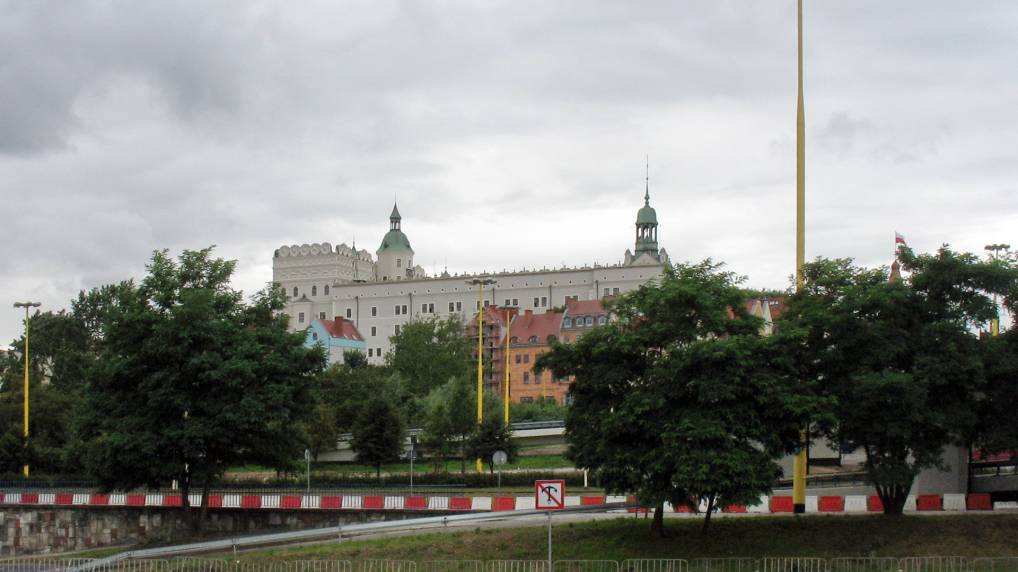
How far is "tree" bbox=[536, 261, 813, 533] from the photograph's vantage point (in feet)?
111

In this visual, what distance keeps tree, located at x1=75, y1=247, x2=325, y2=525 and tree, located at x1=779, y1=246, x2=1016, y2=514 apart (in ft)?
70.3

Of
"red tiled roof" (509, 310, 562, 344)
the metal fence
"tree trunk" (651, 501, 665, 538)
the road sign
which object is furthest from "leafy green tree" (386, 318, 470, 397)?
the road sign

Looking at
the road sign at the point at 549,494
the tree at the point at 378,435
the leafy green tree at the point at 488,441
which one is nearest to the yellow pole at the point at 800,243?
the road sign at the point at 549,494

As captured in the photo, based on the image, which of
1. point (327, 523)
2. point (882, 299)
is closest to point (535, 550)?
point (882, 299)

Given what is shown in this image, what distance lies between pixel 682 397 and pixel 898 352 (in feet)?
22.9

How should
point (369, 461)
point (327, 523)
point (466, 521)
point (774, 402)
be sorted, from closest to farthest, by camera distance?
point (774, 402) < point (466, 521) < point (327, 523) < point (369, 461)

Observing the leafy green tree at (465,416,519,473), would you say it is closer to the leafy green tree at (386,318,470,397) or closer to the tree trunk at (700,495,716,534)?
the tree trunk at (700,495,716,534)

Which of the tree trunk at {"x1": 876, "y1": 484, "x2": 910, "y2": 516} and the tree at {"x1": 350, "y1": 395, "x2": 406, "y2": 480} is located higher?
the tree trunk at {"x1": 876, "y1": 484, "x2": 910, "y2": 516}

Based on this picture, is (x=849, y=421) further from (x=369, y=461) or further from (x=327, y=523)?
(x=369, y=461)

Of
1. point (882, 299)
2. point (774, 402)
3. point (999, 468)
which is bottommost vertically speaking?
point (999, 468)

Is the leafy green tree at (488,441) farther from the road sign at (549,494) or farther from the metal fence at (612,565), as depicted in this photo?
the road sign at (549,494)

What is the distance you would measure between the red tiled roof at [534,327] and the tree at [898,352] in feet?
398

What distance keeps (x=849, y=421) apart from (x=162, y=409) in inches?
1058

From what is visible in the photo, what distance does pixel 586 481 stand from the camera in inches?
2301
